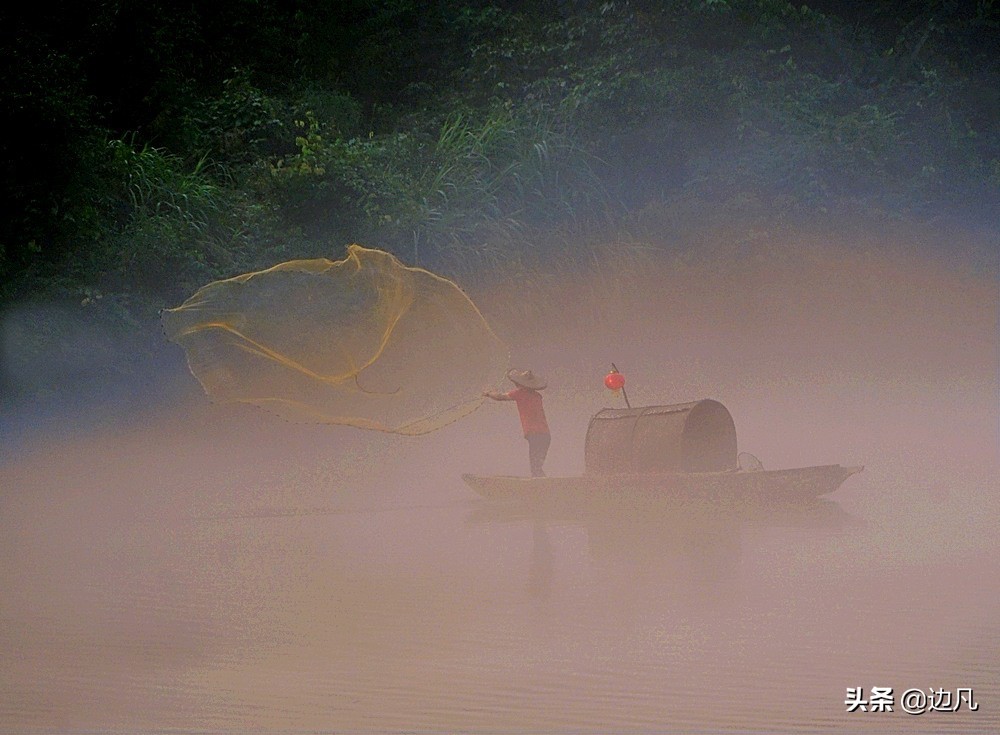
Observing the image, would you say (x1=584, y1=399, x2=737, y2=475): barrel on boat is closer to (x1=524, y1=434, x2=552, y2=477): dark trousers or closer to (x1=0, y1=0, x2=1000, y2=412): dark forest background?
(x1=524, y1=434, x2=552, y2=477): dark trousers

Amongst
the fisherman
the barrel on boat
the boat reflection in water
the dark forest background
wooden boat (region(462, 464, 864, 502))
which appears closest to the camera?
the boat reflection in water

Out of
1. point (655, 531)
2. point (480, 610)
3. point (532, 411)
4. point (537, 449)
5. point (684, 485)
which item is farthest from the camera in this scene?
point (537, 449)

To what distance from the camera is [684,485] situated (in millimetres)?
9875

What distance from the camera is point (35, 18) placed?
16266mm

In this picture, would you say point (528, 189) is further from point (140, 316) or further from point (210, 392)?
point (210, 392)

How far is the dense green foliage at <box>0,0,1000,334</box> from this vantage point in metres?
15.9

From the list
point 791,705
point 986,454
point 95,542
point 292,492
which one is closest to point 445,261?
point 292,492

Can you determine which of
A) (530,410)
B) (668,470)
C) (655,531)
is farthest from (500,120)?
(655,531)

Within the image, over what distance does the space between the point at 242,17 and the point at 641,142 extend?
6375 millimetres
